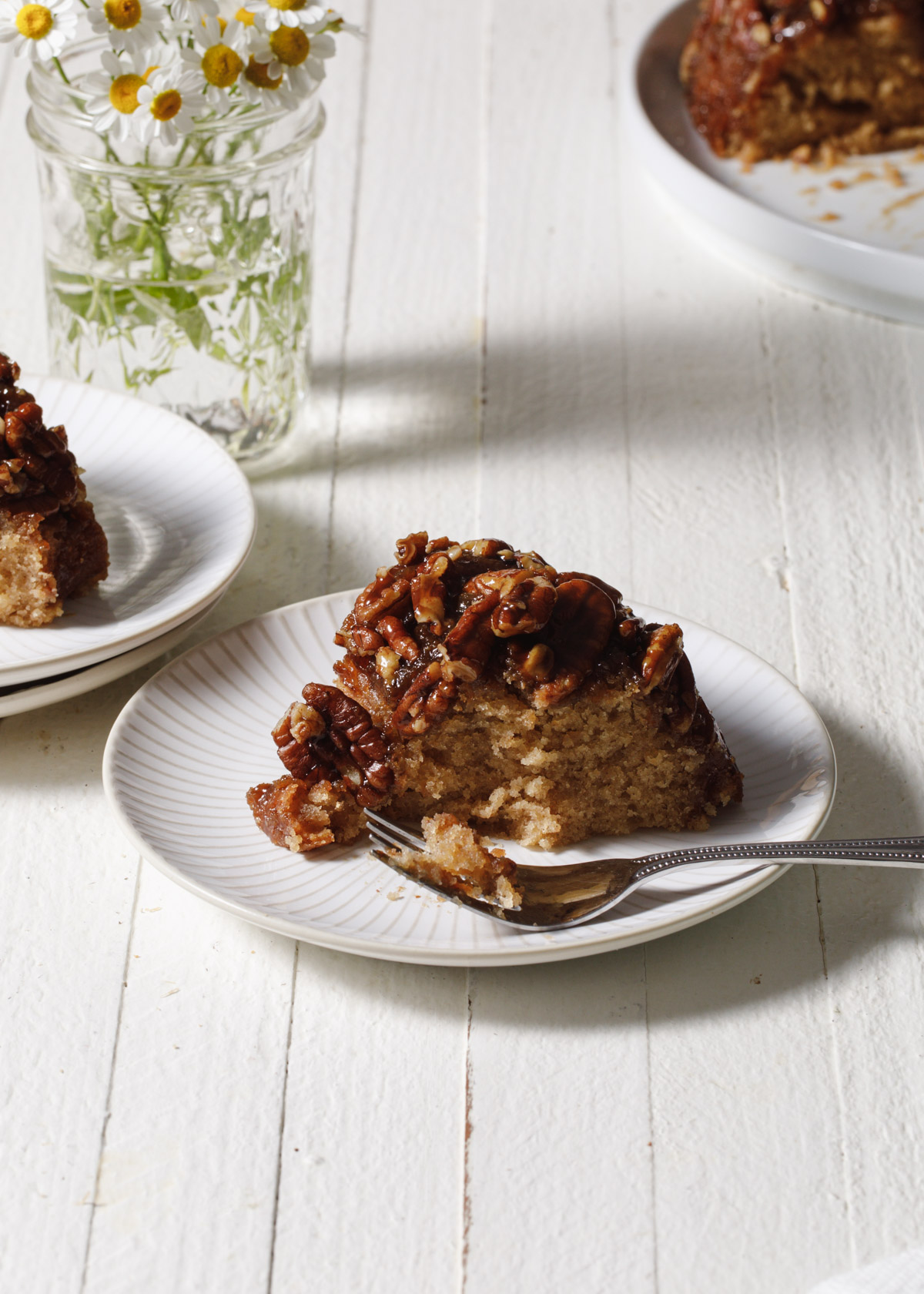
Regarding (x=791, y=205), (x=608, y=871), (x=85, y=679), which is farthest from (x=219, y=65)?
(x=791, y=205)

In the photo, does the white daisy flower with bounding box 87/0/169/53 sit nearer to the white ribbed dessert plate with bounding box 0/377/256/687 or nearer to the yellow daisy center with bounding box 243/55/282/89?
the yellow daisy center with bounding box 243/55/282/89

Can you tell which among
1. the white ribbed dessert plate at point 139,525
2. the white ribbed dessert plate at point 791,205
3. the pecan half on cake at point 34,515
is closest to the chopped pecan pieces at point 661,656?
the white ribbed dessert plate at point 139,525

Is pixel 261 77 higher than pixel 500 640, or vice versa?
pixel 261 77

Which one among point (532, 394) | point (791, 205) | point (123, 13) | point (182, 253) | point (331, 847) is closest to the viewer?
point (331, 847)

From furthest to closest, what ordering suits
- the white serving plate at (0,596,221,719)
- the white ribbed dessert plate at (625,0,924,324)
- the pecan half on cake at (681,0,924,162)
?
the pecan half on cake at (681,0,924,162) → the white ribbed dessert plate at (625,0,924,324) → the white serving plate at (0,596,221,719)

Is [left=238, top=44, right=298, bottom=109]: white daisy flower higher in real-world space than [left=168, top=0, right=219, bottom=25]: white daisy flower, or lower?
lower

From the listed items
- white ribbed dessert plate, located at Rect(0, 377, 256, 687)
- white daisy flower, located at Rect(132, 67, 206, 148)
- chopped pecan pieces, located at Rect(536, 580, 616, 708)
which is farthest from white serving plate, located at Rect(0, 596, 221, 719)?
white daisy flower, located at Rect(132, 67, 206, 148)

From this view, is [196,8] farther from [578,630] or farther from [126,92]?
[578,630]
